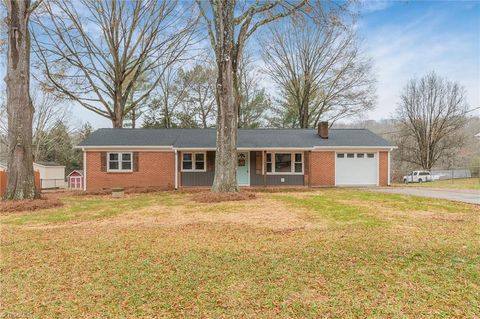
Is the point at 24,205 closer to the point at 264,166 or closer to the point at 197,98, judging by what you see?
the point at 264,166

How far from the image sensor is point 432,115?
34.5 meters

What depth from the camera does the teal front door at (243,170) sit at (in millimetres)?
17469

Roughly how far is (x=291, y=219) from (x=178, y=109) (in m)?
25.0

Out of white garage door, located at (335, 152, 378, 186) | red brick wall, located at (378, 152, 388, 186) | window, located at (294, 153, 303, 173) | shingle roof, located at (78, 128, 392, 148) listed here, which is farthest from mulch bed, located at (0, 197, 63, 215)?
red brick wall, located at (378, 152, 388, 186)

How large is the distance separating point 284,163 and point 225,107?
6.85 metres

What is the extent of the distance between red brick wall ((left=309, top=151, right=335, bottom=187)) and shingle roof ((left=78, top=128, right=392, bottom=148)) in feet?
2.14

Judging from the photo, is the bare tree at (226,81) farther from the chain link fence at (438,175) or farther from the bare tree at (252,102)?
the chain link fence at (438,175)

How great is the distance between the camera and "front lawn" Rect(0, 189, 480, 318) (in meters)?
3.08

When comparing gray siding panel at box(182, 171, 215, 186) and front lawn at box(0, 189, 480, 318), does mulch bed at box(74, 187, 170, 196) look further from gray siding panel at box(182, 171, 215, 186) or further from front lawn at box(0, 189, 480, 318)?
front lawn at box(0, 189, 480, 318)

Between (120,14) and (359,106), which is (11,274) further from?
(359,106)

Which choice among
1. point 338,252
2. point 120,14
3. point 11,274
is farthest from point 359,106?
point 11,274

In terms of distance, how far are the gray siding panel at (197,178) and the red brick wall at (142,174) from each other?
0.72 m

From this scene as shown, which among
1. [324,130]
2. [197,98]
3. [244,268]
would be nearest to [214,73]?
[197,98]

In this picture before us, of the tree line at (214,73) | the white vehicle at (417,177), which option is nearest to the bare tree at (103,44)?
the tree line at (214,73)
